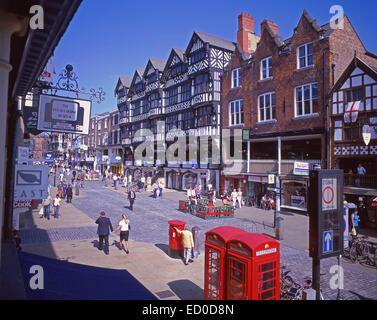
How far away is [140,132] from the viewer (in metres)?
45.5

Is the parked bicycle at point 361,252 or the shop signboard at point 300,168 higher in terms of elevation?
the shop signboard at point 300,168

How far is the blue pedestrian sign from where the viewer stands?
19.0ft

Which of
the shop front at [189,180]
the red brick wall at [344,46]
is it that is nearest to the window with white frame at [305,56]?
the red brick wall at [344,46]

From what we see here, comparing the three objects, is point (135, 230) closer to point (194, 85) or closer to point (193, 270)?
point (193, 270)

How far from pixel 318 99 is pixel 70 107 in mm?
18550

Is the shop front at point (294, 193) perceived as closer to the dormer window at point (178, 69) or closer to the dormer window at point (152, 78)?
the dormer window at point (178, 69)

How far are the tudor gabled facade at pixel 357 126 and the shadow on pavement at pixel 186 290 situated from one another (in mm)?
13879

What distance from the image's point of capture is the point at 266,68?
82.9 ft

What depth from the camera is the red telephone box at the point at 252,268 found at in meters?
5.99

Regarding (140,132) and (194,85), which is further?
(140,132)

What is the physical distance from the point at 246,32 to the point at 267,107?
1109 cm

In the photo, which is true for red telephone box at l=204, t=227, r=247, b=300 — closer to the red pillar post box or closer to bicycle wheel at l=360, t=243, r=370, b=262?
the red pillar post box
